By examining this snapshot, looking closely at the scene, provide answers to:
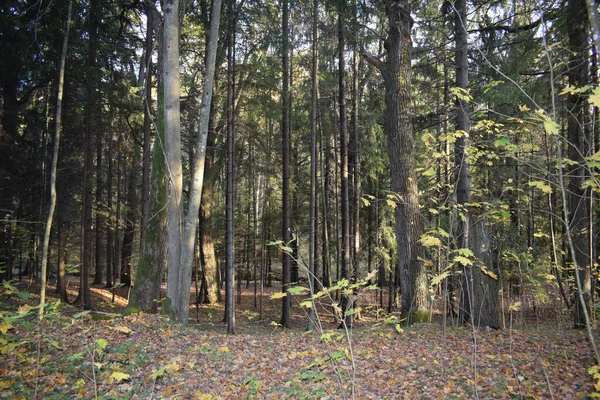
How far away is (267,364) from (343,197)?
7.88 m

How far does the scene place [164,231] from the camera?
321 inches

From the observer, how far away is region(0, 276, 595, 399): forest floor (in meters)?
4.07

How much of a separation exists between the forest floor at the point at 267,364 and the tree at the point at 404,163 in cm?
110

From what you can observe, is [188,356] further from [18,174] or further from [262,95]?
[18,174]

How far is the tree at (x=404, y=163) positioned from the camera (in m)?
7.86

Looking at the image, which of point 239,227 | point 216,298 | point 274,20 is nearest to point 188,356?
point 274,20

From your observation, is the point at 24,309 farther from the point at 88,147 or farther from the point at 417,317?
the point at 88,147

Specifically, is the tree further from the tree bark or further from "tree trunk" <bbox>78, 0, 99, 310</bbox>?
"tree trunk" <bbox>78, 0, 99, 310</bbox>

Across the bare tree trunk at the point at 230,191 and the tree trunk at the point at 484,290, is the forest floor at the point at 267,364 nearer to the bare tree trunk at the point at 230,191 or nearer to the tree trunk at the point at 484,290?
the tree trunk at the point at 484,290

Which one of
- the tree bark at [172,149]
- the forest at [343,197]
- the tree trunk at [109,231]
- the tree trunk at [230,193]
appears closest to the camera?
the forest at [343,197]

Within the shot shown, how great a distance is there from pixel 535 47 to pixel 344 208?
6725mm

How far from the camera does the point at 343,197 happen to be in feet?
41.7

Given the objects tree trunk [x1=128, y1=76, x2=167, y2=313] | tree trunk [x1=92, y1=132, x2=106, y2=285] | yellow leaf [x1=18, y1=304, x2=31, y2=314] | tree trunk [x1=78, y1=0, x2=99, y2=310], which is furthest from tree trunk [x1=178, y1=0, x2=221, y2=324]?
tree trunk [x1=92, y1=132, x2=106, y2=285]

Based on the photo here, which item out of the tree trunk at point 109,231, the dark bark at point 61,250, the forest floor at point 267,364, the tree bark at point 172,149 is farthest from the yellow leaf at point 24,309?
the tree trunk at point 109,231
